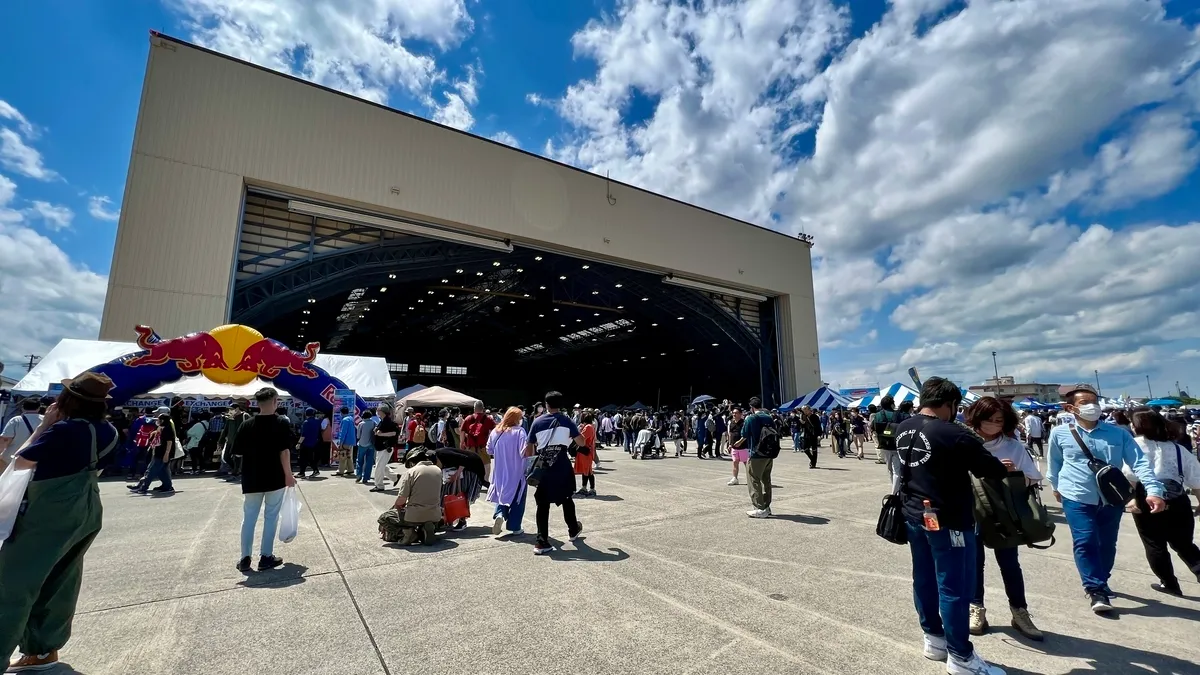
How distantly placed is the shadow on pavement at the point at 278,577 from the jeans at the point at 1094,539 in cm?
618

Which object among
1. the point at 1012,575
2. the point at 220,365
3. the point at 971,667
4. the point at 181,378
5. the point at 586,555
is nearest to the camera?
the point at 971,667

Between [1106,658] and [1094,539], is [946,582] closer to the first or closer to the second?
[1106,658]

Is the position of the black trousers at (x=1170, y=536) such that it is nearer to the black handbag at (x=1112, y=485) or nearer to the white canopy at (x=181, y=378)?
the black handbag at (x=1112, y=485)

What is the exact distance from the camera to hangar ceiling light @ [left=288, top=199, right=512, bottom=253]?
19.3 m

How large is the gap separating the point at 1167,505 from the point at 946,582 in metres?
3.07

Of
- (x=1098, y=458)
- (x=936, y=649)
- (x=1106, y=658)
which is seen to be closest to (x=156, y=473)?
(x=936, y=649)

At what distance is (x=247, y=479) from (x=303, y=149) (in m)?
18.9

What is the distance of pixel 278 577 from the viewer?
442 centimetres

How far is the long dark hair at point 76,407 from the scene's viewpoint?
9.75 ft

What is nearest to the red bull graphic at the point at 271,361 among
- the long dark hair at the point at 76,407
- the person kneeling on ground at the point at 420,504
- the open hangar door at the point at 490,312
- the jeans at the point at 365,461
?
the jeans at the point at 365,461

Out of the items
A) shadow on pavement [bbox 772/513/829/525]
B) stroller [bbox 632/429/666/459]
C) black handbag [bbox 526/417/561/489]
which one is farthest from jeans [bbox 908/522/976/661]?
stroller [bbox 632/429/666/459]

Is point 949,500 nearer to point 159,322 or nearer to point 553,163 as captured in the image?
point 159,322

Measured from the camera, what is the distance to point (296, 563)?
4.82m

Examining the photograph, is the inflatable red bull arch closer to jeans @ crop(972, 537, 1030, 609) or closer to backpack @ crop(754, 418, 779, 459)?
backpack @ crop(754, 418, 779, 459)
